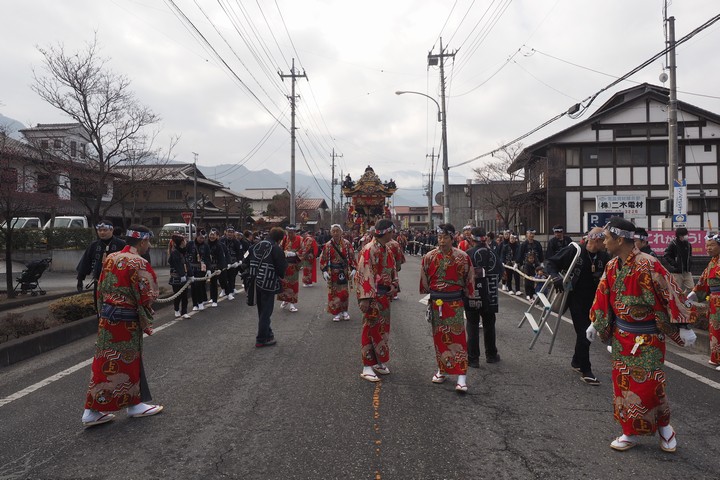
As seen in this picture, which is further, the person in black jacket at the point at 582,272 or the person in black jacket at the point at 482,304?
the person in black jacket at the point at 482,304

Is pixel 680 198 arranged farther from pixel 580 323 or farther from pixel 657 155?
pixel 657 155

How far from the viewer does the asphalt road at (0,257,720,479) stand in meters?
3.53

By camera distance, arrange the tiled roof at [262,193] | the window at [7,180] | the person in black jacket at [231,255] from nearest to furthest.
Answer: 1. the window at [7,180]
2. the person in black jacket at [231,255]
3. the tiled roof at [262,193]

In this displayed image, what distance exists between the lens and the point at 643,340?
3.90 m

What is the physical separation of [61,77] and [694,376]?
53.2ft

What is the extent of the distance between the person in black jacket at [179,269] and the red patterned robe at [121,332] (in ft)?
17.4

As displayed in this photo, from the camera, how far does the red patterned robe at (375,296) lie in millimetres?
5727

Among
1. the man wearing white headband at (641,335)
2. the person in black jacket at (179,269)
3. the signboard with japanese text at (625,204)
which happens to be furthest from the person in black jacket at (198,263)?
the signboard with japanese text at (625,204)

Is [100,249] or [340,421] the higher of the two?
[100,249]

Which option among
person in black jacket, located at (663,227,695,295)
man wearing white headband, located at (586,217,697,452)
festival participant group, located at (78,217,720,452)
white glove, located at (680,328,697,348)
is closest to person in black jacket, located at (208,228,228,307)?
festival participant group, located at (78,217,720,452)

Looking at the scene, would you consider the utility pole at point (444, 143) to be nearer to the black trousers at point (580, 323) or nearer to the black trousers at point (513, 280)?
the black trousers at point (513, 280)

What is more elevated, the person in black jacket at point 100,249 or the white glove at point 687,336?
the person in black jacket at point 100,249

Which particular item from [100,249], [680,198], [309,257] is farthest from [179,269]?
[680,198]

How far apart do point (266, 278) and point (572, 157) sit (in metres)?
25.4
